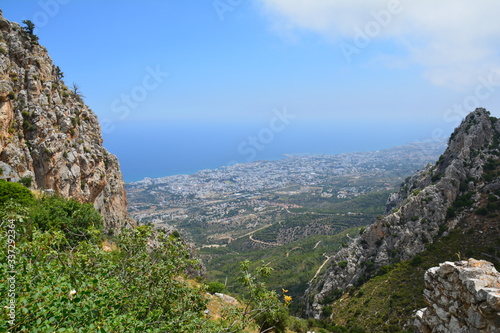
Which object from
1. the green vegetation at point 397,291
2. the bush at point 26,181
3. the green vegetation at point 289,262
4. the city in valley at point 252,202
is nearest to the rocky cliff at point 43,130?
the bush at point 26,181

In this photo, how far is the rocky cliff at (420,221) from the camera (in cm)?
2945

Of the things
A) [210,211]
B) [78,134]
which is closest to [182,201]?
[210,211]

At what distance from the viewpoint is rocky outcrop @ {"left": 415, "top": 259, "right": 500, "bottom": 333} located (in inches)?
357

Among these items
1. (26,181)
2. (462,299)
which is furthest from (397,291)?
(26,181)

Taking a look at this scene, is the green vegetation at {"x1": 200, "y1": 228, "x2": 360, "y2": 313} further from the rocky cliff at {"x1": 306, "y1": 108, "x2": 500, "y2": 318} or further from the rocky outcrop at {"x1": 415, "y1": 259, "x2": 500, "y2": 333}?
the rocky outcrop at {"x1": 415, "y1": 259, "x2": 500, "y2": 333}

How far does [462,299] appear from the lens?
10258 mm

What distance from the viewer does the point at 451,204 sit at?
31.0 metres

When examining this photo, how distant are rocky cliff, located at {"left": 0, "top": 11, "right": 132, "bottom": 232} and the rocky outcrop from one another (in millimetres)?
26488

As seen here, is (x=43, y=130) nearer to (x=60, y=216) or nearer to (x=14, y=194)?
(x=14, y=194)

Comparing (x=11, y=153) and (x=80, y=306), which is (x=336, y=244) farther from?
(x=80, y=306)

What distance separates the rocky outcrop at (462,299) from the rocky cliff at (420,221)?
64.2 ft

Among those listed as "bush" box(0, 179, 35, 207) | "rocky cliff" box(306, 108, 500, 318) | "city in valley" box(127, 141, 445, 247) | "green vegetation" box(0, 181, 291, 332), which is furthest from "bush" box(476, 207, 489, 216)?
"city in valley" box(127, 141, 445, 247)

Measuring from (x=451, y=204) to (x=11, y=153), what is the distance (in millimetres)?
43666

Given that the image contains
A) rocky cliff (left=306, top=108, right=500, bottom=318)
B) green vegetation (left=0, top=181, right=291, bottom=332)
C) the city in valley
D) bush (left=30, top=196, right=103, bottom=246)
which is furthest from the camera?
the city in valley
